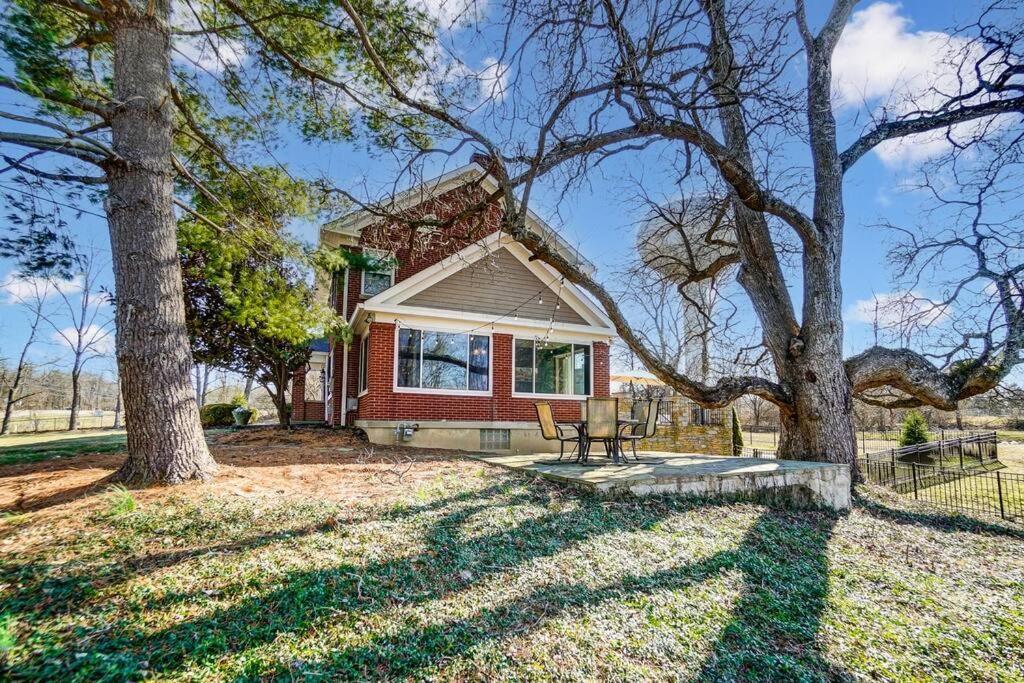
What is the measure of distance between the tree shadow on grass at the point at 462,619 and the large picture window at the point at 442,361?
257 inches

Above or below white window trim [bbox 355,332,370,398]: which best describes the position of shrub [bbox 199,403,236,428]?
below

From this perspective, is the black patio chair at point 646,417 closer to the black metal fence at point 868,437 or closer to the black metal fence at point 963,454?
the black metal fence at point 963,454

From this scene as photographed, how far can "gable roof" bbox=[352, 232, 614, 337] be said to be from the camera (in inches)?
422

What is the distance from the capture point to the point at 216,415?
1880 centimetres

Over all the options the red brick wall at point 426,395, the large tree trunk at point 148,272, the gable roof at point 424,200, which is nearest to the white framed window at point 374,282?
the red brick wall at point 426,395

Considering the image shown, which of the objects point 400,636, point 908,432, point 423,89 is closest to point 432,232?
point 423,89

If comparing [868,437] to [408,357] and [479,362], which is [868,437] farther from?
[408,357]

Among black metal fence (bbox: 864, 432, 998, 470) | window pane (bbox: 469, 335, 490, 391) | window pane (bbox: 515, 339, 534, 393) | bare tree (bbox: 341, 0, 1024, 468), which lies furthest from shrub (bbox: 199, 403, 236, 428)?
black metal fence (bbox: 864, 432, 998, 470)

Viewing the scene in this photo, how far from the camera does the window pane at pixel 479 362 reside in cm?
1175

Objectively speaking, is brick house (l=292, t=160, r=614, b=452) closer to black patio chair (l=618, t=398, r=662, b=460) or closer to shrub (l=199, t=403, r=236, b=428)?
black patio chair (l=618, t=398, r=662, b=460)

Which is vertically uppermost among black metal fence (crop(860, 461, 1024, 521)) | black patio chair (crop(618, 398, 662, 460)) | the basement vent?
black patio chair (crop(618, 398, 662, 460))

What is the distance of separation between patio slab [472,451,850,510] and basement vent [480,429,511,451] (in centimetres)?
412

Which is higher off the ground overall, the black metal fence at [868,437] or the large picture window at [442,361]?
the large picture window at [442,361]

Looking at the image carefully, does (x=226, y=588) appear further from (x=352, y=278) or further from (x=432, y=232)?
(x=352, y=278)
